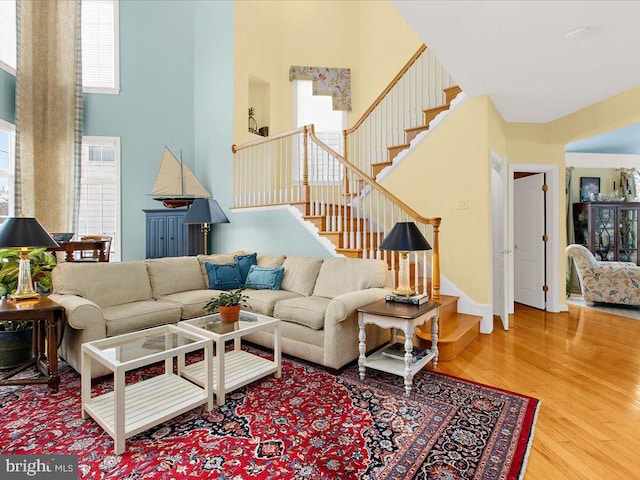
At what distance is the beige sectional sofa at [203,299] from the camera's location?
2.89m

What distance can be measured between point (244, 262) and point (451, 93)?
339 centimetres

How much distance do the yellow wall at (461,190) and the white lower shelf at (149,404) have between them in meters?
3.31

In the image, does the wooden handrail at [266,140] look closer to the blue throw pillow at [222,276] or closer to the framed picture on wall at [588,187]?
the blue throw pillow at [222,276]

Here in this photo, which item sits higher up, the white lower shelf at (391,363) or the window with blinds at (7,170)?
the window with blinds at (7,170)

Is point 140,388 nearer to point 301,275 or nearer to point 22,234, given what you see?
point 22,234

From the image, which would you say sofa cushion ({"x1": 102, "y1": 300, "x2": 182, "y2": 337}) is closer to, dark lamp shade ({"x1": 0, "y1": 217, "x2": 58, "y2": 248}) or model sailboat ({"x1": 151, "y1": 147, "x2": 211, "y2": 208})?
dark lamp shade ({"x1": 0, "y1": 217, "x2": 58, "y2": 248})

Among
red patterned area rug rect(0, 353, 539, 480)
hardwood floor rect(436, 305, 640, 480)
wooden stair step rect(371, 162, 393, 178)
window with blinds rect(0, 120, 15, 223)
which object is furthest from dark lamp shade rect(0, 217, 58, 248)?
wooden stair step rect(371, 162, 393, 178)

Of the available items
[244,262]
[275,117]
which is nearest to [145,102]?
[275,117]

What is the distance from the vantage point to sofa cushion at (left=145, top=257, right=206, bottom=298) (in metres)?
3.85

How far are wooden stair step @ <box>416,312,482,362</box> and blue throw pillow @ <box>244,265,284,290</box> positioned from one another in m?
1.60

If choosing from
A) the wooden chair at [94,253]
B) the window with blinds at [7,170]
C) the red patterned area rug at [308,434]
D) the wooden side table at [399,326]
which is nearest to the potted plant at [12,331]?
the red patterned area rug at [308,434]

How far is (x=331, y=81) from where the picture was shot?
671cm

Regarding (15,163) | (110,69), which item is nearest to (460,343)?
(15,163)

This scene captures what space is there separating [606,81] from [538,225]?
2.22 m
